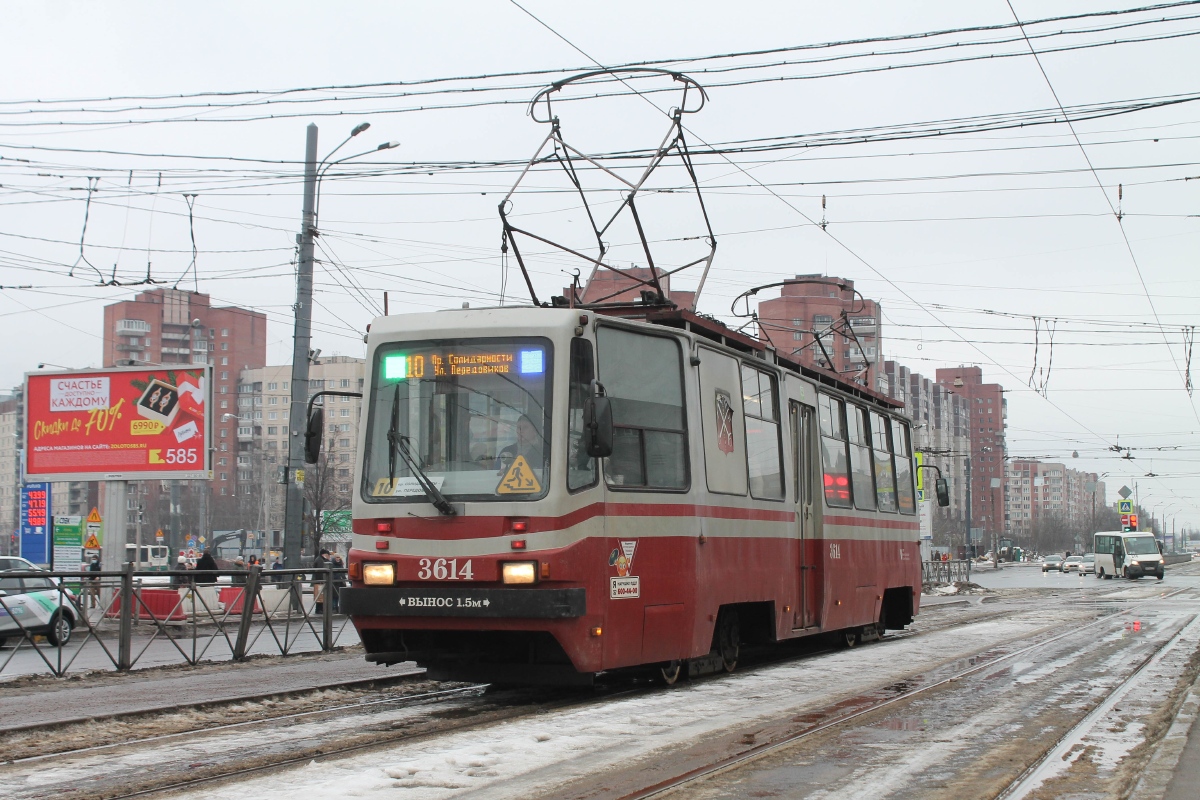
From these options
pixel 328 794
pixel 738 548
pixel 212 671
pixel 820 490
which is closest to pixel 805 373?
pixel 820 490

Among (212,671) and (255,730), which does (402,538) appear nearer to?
(255,730)

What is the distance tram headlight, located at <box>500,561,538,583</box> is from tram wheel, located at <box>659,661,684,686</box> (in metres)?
2.09

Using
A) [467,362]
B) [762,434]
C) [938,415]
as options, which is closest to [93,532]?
[762,434]

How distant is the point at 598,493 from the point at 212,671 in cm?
623

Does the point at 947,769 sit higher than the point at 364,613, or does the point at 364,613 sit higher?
the point at 364,613

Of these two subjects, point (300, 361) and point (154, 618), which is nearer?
point (154, 618)

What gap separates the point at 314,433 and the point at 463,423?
1770 mm

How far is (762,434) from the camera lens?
12750 mm

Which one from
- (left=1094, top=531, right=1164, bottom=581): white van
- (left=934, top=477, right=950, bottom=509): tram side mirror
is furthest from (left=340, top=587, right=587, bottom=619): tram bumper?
(left=1094, top=531, right=1164, bottom=581): white van

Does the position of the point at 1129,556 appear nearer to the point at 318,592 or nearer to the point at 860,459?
the point at 860,459

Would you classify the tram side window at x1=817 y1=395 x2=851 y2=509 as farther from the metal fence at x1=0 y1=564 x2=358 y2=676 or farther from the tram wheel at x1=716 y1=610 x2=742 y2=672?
the metal fence at x1=0 y1=564 x2=358 y2=676

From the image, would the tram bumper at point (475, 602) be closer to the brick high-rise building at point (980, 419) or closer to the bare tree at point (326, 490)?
the bare tree at point (326, 490)

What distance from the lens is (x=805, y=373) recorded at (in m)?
14.5

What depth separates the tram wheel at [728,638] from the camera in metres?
12.1
